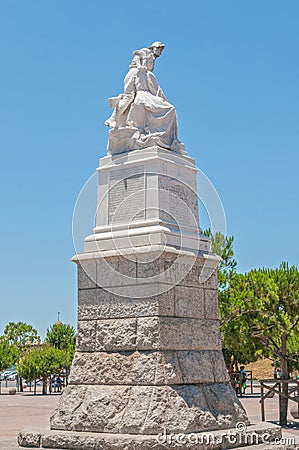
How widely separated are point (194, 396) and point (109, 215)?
2933mm

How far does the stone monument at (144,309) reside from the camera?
847 cm

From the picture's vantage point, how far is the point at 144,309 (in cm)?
880

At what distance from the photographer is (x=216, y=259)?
32.7 ft

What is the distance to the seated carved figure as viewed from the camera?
9.90 metres

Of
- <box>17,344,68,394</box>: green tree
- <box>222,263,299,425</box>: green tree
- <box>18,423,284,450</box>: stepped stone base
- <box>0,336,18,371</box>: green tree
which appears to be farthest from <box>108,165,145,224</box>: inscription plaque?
<box>0,336,18,371</box>: green tree

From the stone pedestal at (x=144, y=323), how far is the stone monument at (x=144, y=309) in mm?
15

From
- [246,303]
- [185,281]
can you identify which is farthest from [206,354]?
[246,303]

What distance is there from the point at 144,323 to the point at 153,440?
5.12 feet

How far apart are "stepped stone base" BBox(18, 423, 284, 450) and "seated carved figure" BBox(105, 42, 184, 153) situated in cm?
419

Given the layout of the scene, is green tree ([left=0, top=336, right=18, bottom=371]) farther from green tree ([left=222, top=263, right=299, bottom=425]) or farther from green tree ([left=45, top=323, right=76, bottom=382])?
green tree ([left=222, top=263, right=299, bottom=425])

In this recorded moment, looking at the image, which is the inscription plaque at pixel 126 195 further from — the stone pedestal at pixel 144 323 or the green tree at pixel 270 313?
the green tree at pixel 270 313

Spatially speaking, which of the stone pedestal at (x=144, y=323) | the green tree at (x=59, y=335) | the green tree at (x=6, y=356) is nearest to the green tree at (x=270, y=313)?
the stone pedestal at (x=144, y=323)

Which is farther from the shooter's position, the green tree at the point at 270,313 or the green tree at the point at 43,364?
the green tree at the point at 43,364

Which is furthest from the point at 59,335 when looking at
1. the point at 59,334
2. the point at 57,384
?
the point at 57,384
